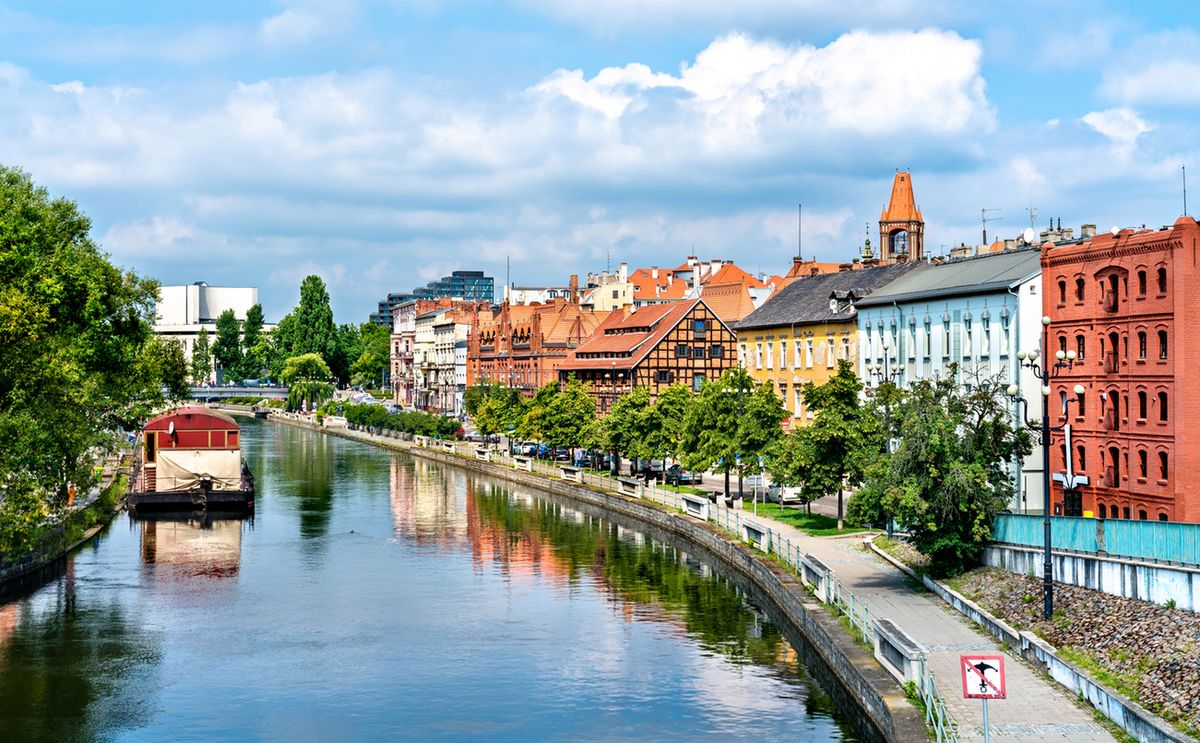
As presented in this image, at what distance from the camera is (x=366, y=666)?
39.8 m

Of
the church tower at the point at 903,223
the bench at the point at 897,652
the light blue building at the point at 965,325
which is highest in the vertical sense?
the church tower at the point at 903,223

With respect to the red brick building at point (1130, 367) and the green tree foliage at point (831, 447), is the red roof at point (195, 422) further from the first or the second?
the red brick building at point (1130, 367)

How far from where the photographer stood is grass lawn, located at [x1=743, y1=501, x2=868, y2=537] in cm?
5538

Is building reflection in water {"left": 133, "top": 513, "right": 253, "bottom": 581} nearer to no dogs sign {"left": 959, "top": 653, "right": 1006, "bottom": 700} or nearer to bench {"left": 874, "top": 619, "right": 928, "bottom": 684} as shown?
bench {"left": 874, "top": 619, "right": 928, "bottom": 684}

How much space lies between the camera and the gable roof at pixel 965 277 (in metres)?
58.9

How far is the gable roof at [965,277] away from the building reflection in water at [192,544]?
34.2 m

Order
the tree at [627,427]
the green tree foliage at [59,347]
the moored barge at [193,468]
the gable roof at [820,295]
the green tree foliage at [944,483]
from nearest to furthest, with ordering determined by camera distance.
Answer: the green tree foliage at [944,483] < the green tree foliage at [59,347] < the gable roof at [820,295] < the tree at [627,427] < the moored barge at [193,468]

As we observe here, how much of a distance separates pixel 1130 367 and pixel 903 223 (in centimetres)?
6496

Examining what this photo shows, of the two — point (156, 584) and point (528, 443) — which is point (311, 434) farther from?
point (156, 584)

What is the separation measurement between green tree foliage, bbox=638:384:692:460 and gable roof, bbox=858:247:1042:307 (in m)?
12.6

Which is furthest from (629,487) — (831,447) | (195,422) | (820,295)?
(195,422)

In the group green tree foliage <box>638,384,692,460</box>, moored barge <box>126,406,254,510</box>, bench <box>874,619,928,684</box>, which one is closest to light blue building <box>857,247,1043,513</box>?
green tree foliage <box>638,384,692,460</box>

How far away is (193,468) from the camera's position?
267ft

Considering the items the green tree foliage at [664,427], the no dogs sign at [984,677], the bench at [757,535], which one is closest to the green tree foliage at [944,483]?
the bench at [757,535]
